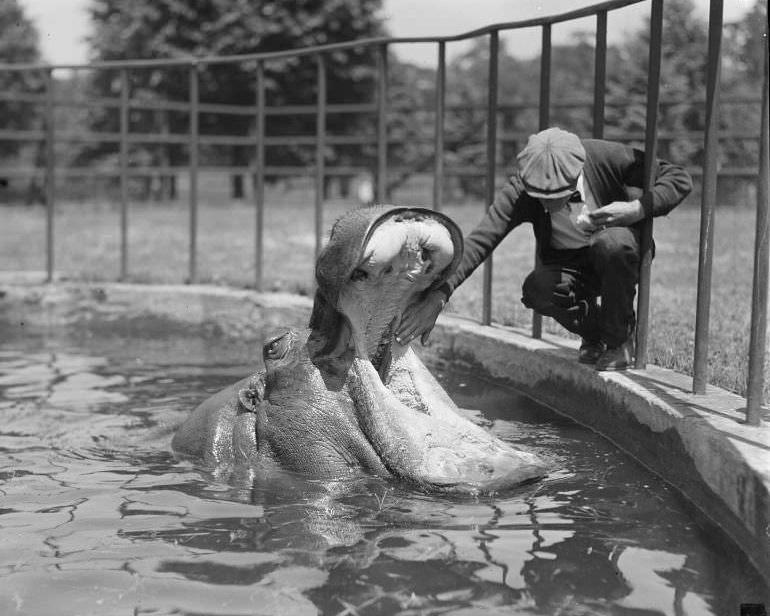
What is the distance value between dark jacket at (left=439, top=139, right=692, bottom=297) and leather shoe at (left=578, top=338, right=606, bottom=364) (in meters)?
0.42

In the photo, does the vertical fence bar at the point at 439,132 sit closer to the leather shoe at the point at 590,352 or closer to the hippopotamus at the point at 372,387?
the leather shoe at the point at 590,352

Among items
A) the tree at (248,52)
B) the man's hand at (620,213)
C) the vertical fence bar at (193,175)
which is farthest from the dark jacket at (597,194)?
the tree at (248,52)

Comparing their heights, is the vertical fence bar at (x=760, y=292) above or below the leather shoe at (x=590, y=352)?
above

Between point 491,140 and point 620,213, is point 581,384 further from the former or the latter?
point 491,140

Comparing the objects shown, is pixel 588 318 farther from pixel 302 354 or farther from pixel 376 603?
pixel 376 603

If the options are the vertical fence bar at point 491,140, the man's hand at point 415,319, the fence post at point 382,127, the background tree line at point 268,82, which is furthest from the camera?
the background tree line at point 268,82

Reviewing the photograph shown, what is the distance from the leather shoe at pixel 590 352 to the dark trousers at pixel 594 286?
24 millimetres

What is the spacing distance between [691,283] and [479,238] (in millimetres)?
4391

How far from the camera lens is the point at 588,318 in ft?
17.1

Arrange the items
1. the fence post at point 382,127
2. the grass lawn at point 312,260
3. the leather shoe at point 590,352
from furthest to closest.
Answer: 1. the fence post at point 382,127
2. the grass lawn at point 312,260
3. the leather shoe at point 590,352

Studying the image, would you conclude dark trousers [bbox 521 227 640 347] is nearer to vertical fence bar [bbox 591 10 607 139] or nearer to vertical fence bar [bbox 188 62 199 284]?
vertical fence bar [bbox 591 10 607 139]

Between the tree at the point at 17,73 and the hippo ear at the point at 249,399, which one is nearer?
the hippo ear at the point at 249,399

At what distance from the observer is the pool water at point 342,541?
2977 mm

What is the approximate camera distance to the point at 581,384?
16.7 feet
